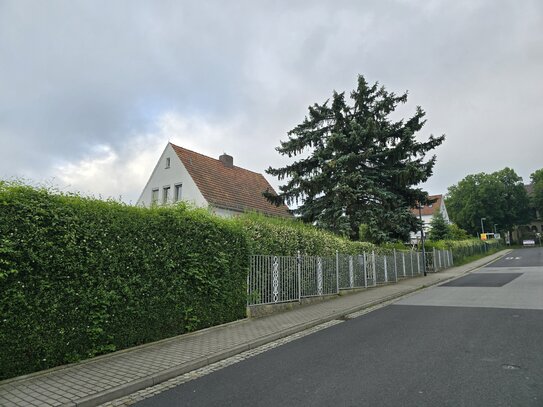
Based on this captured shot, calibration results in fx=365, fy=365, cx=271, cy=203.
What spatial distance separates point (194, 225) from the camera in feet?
27.3

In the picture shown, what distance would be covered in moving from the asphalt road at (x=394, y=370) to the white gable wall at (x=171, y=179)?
17180mm

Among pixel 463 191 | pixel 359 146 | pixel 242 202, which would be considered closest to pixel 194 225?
pixel 359 146

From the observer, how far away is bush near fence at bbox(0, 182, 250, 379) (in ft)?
17.3

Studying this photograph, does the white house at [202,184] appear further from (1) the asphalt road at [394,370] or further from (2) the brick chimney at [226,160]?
(1) the asphalt road at [394,370]

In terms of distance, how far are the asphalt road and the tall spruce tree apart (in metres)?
12.6

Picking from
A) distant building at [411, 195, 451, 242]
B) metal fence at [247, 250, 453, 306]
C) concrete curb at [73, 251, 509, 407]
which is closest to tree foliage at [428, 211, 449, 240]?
distant building at [411, 195, 451, 242]

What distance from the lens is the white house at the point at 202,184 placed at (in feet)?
79.8

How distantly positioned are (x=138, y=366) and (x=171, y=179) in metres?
20.9

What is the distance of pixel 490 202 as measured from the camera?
8069 centimetres

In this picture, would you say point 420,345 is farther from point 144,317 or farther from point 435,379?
point 144,317

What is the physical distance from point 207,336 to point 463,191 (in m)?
90.1

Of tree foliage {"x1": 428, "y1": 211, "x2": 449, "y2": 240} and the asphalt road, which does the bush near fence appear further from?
tree foliage {"x1": 428, "y1": 211, "x2": 449, "y2": 240}

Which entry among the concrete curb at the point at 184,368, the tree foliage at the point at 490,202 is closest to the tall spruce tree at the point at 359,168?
the concrete curb at the point at 184,368

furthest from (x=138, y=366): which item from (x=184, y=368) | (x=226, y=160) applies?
(x=226, y=160)
